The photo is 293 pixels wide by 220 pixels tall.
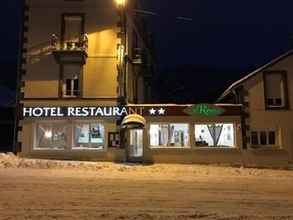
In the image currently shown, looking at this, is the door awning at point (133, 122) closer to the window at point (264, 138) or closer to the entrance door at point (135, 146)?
the entrance door at point (135, 146)

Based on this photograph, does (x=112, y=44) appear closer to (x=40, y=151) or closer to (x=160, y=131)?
(x=160, y=131)

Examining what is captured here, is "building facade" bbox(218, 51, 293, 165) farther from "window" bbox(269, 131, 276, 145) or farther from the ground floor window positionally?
the ground floor window

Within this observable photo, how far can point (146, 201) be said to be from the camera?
1116 centimetres

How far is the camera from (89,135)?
78.0ft

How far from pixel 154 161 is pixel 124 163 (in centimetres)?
166

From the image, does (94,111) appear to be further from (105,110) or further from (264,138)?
(264,138)

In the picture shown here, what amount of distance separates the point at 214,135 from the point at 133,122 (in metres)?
4.56

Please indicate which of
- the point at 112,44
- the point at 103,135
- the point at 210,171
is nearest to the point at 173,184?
the point at 210,171

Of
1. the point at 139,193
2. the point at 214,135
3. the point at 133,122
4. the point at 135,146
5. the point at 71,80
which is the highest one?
the point at 71,80

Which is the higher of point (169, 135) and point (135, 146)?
point (169, 135)

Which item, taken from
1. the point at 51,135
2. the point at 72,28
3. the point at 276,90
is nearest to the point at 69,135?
the point at 51,135

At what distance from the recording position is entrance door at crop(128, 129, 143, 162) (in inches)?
922

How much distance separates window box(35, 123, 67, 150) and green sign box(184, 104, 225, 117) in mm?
6792

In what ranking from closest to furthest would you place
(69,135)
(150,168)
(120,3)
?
(150,168), (69,135), (120,3)
